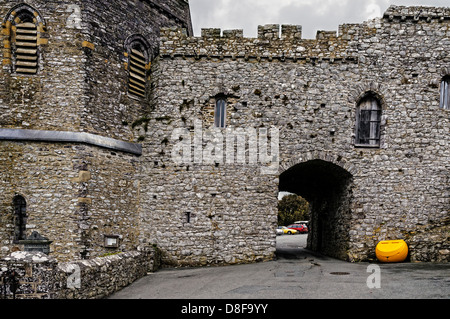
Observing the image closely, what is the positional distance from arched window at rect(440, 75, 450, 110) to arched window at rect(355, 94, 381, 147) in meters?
2.24

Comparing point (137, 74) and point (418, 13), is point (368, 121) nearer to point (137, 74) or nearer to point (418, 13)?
point (418, 13)

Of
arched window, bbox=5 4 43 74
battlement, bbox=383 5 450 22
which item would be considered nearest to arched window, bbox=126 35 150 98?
arched window, bbox=5 4 43 74

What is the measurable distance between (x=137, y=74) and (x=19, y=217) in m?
6.04

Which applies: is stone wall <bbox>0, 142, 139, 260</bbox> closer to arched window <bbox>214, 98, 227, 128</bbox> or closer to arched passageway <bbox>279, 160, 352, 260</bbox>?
arched window <bbox>214, 98, 227, 128</bbox>

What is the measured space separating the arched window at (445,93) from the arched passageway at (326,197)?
420 centimetres

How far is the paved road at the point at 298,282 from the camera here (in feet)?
26.9

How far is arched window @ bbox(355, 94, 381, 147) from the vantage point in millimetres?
13477

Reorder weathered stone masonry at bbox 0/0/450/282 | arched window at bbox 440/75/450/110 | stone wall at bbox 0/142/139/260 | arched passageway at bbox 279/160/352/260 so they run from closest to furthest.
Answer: stone wall at bbox 0/142/139/260, weathered stone masonry at bbox 0/0/450/282, arched window at bbox 440/75/450/110, arched passageway at bbox 279/160/352/260

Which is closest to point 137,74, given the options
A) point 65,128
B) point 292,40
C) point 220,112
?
point 220,112

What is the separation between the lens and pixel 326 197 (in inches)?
649

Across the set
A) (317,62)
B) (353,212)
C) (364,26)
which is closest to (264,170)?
(353,212)

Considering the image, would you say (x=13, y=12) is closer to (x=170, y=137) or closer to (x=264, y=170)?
(x=170, y=137)

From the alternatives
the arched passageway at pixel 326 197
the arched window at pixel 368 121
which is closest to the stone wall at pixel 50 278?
the arched passageway at pixel 326 197

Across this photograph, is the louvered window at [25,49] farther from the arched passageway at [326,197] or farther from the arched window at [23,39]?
the arched passageway at [326,197]
